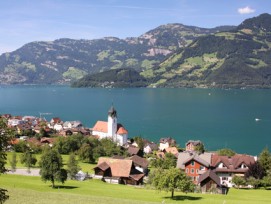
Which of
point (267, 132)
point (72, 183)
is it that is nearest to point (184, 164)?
point (72, 183)

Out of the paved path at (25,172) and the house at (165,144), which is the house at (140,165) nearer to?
the paved path at (25,172)

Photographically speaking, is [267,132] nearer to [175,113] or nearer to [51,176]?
[175,113]

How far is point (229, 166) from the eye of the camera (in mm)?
53062

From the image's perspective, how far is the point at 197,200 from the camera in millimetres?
32000

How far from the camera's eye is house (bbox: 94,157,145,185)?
152 feet

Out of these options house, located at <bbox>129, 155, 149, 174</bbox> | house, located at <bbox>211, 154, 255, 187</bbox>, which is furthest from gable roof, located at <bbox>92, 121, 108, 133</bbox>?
house, located at <bbox>211, 154, 255, 187</bbox>

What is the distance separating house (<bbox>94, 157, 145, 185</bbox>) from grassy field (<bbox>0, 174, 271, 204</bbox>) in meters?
2.06

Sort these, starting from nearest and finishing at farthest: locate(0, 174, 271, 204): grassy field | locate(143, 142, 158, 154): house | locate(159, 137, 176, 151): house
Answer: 1. locate(0, 174, 271, 204): grassy field
2. locate(143, 142, 158, 154): house
3. locate(159, 137, 176, 151): house

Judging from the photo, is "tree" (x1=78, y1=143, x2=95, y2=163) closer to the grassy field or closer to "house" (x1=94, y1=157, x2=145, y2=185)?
"house" (x1=94, y1=157, x2=145, y2=185)

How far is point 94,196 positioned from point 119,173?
58.8 feet

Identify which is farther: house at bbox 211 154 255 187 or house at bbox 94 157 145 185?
house at bbox 211 154 255 187

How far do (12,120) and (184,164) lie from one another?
76.0 meters

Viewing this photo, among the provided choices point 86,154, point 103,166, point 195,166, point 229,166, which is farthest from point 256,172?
point 86,154

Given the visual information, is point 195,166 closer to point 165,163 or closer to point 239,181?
point 239,181
